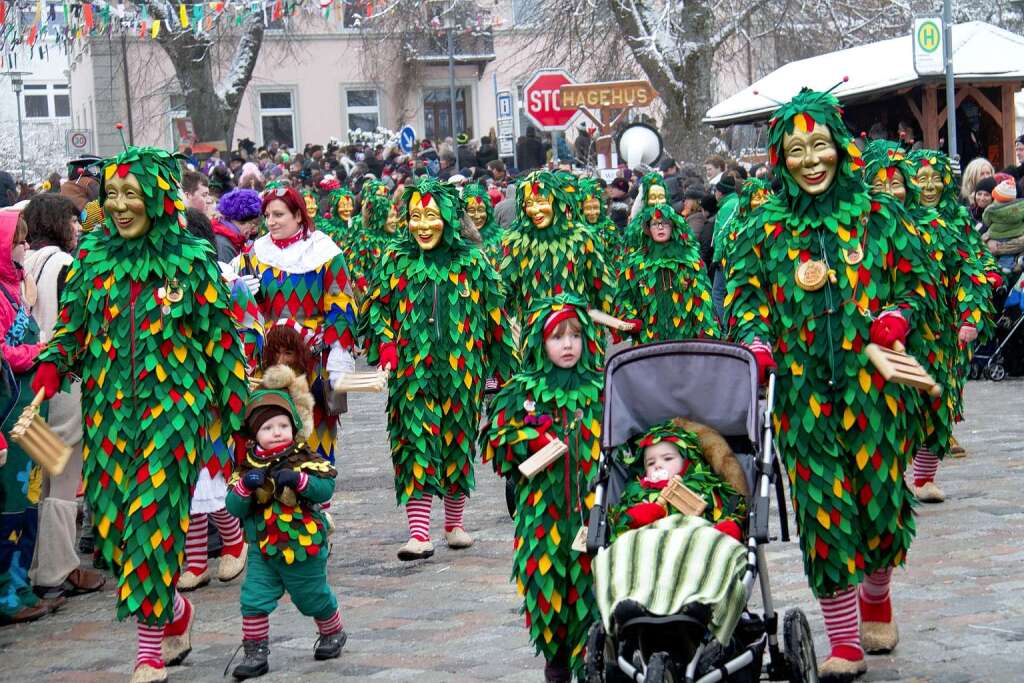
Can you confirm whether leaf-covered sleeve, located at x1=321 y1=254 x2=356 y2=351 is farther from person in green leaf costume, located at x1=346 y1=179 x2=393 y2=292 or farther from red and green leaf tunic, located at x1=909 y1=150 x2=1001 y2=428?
person in green leaf costume, located at x1=346 y1=179 x2=393 y2=292

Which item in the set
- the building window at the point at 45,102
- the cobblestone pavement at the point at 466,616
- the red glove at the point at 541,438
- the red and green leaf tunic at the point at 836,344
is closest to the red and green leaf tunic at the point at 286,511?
the cobblestone pavement at the point at 466,616

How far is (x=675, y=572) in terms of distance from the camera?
530 cm

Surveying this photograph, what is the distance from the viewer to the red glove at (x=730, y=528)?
5.67 m

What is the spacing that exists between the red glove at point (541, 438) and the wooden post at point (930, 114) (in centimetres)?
1804

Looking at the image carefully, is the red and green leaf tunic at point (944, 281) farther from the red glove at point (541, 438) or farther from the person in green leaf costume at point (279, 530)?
the person in green leaf costume at point (279, 530)

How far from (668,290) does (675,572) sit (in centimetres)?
768

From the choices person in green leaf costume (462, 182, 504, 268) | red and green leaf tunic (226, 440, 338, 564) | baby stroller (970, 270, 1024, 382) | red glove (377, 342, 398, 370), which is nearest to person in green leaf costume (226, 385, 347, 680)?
Result: red and green leaf tunic (226, 440, 338, 564)

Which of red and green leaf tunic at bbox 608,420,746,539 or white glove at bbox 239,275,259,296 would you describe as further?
white glove at bbox 239,275,259,296

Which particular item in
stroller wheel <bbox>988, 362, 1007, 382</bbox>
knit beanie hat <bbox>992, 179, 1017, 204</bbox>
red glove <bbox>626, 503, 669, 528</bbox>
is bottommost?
stroller wheel <bbox>988, 362, 1007, 382</bbox>

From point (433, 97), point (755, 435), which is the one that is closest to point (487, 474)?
point (755, 435)

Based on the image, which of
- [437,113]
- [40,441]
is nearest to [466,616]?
[40,441]

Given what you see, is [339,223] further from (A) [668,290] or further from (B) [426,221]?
(B) [426,221]

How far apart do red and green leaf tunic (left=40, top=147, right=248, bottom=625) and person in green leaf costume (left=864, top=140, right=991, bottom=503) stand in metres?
4.02

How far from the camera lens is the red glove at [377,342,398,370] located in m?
9.19
